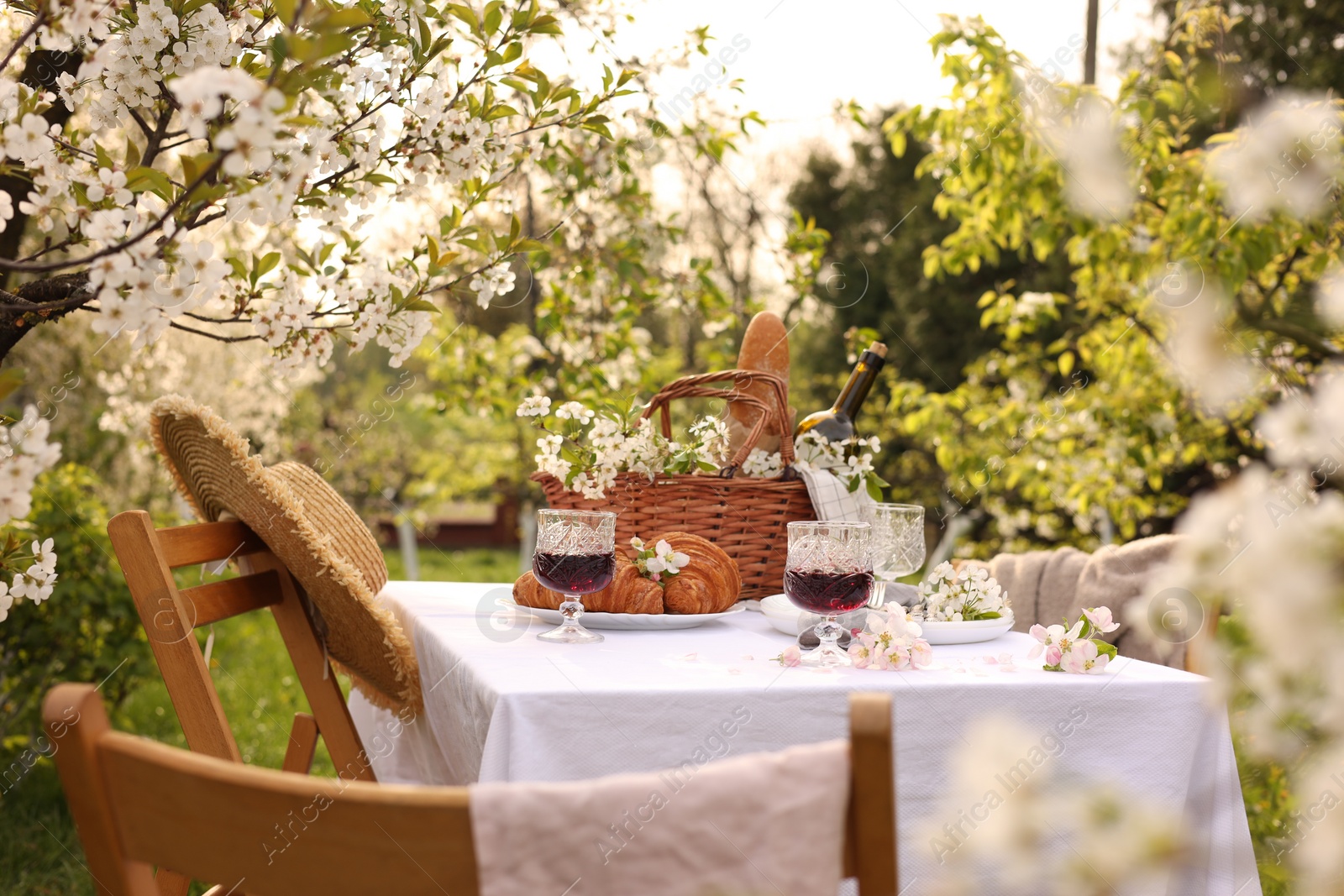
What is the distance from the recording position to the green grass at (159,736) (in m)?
2.84

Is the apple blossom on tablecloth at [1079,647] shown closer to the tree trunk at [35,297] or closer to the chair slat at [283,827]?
the chair slat at [283,827]

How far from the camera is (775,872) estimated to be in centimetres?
67

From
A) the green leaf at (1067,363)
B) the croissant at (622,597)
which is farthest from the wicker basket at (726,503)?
the green leaf at (1067,363)

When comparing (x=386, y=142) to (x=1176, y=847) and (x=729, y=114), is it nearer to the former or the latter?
(x=1176, y=847)

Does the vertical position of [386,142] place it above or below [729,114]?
below

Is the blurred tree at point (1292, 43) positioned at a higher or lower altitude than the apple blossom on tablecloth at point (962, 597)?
higher

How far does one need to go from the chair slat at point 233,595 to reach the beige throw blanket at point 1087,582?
153 centimetres

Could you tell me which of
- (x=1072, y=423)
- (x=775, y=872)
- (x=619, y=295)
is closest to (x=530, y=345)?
(x=619, y=295)

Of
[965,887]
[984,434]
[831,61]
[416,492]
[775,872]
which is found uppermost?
[831,61]

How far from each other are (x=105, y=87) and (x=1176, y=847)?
1.68 m

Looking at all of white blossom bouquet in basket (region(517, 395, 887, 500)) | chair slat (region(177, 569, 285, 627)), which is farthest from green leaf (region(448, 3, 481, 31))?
chair slat (region(177, 569, 285, 627))

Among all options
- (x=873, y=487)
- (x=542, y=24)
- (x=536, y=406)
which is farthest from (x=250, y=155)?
(x=873, y=487)

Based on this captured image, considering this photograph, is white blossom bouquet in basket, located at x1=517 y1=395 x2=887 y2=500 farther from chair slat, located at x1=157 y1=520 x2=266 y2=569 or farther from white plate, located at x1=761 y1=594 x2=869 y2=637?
chair slat, located at x1=157 y1=520 x2=266 y2=569

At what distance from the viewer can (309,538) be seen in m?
1.55
